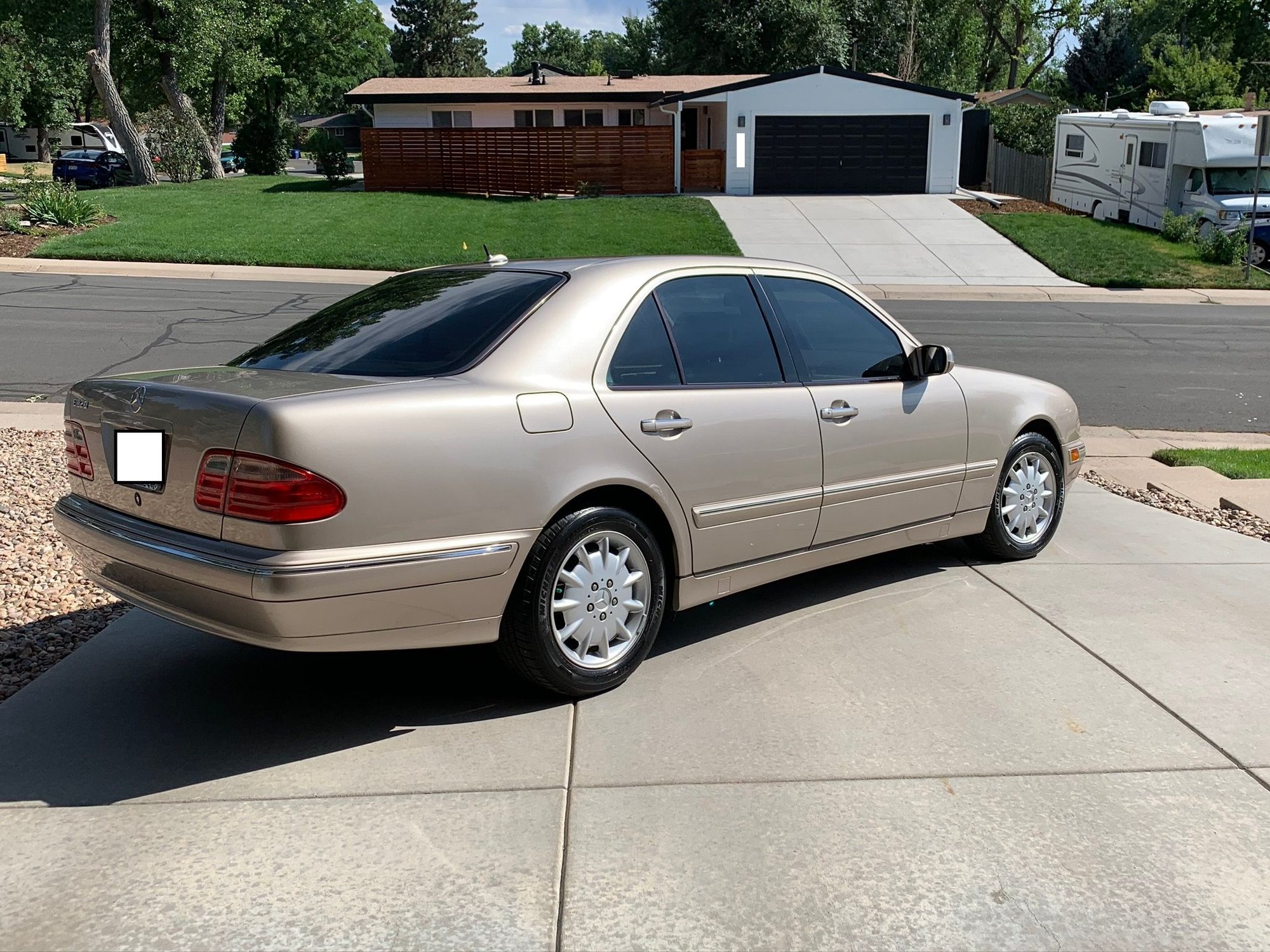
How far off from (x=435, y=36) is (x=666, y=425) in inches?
3868

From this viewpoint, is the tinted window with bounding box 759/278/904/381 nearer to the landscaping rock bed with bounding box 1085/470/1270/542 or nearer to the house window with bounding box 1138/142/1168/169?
the landscaping rock bed with bounding box 1085/470/1270/542

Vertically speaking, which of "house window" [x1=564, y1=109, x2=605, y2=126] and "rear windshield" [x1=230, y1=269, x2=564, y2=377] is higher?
"house window" [x1=564, y1=109, x2=605, y2=126]

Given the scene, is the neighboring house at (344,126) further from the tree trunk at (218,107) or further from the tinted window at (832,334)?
the tinted window at (832,334)

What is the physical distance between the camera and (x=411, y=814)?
3.48 meters

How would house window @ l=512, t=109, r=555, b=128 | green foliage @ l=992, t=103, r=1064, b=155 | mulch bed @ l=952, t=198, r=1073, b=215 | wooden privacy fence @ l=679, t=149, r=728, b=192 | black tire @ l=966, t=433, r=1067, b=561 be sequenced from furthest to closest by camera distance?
1. house window @ l=512, t=109, r=555, b=128
2. green foliage @ l=992, t=103, r=1064, b=155
3. wooden privacy fence @ l=679, t=149, r=728, b=192
4. mulch bed @ l=952, t=198, r=1073, b=215
5. black tire @ l=966, t=433, r=1067, b=561

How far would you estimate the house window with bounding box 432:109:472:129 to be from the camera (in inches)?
1545

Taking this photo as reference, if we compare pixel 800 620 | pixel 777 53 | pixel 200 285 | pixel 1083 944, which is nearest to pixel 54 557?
pixel 800 620

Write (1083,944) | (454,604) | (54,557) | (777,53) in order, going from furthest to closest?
(777,53) < (54,557) < (454,604) < (1083,944)

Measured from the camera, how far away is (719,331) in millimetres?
4852

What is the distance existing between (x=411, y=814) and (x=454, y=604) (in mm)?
702

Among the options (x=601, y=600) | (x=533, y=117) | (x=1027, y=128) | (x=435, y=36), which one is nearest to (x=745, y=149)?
(x=533, y=117)

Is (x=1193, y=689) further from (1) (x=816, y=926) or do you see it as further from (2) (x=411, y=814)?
(2) (x=411, y=814)

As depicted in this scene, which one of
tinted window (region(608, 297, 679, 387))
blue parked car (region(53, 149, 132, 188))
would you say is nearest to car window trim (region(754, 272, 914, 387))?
tinted window (region(608, 297, 679, 387))

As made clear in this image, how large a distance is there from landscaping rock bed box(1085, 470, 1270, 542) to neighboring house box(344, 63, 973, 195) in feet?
91.7
